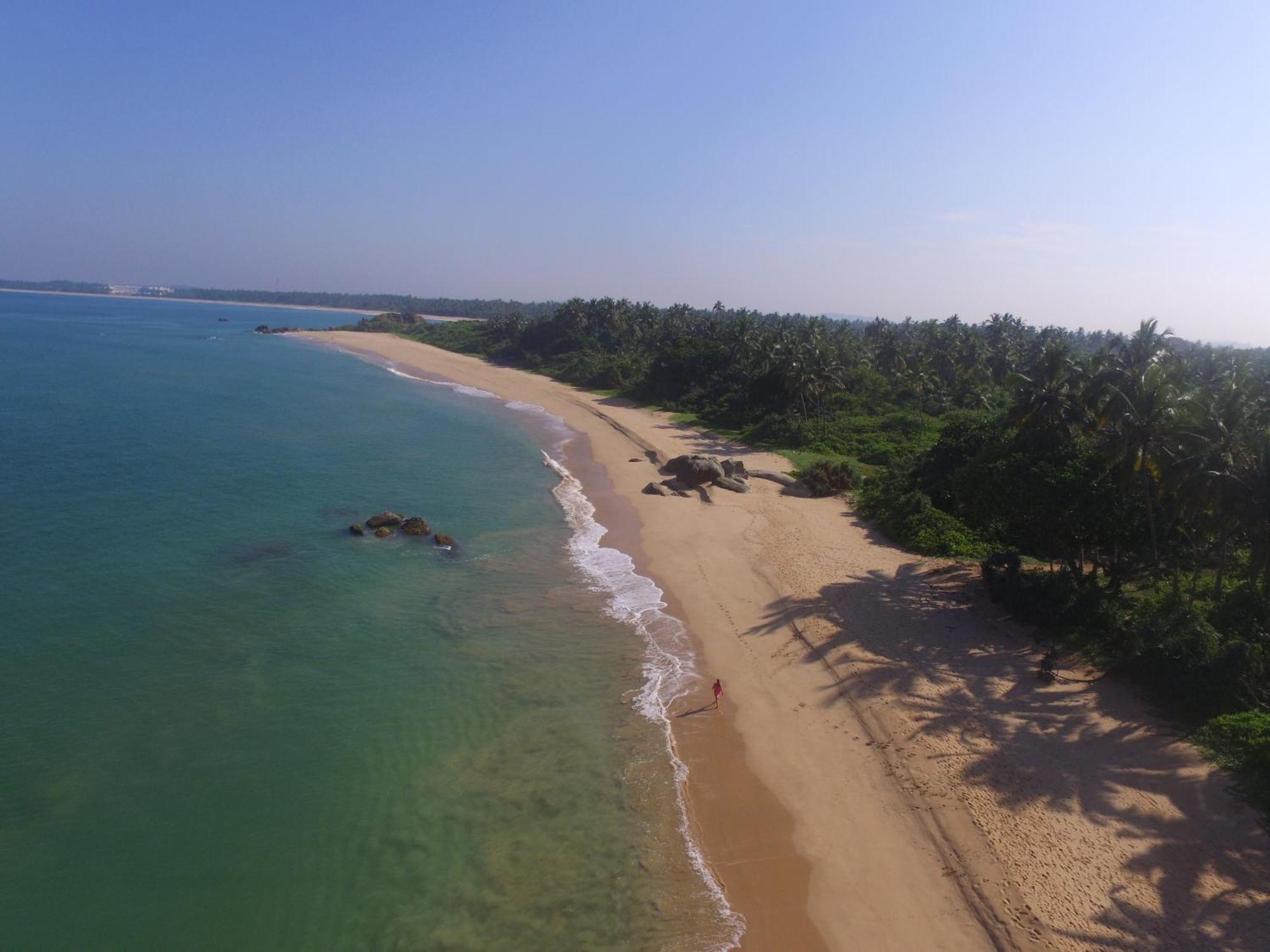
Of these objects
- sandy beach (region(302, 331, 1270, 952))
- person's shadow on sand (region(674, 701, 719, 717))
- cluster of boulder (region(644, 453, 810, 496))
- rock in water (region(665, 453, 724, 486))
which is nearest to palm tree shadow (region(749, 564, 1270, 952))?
sandy beach (region(302, 331, 1270, 952))

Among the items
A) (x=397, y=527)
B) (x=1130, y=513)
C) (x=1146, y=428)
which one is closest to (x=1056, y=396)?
(x=1146, y=428)

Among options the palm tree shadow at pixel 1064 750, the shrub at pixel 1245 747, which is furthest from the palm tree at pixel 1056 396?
the shrub at pixel 1245 747

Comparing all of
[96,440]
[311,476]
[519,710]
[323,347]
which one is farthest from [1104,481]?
[323,347]

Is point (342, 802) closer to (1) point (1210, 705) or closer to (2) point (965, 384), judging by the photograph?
(1) point (1210, 705)

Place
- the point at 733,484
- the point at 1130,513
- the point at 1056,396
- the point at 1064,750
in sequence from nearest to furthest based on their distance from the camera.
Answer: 1. the point at 1064,750
2. the point at 1130,513
3. the point at 1056,396
4. the point at 733,484

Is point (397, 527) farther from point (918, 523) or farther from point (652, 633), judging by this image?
point (918, 523)
